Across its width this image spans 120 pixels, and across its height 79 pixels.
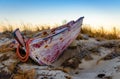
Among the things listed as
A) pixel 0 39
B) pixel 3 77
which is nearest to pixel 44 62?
pixel 3 77

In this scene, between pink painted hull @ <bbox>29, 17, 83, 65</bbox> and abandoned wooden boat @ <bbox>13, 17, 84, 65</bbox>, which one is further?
pink painted hull @ <bbox>29, 17, 83, 65</bbox>

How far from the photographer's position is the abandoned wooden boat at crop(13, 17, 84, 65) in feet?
36.3

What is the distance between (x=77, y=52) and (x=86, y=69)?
1.21 m

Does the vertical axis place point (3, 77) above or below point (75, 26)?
below

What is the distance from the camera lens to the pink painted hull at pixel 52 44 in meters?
11.3

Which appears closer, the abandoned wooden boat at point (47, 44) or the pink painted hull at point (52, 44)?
the abandoned wooden boat at point (47, 44)

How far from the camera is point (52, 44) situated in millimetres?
12117

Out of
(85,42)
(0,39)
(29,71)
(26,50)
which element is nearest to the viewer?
(29,71)

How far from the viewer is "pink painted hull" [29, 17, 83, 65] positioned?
11344mm

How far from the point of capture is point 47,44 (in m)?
11.9

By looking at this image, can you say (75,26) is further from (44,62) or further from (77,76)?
(77,76)

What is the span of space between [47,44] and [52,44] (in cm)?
28

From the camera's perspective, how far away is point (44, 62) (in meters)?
11.6

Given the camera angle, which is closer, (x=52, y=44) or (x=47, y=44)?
(x=47, y=44)
